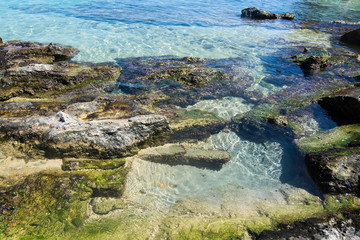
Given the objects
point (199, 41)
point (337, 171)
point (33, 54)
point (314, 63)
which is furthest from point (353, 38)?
point (33, 54)

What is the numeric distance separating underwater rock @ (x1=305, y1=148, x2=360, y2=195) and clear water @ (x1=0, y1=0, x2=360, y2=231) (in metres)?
0.40

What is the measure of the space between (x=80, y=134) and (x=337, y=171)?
18.5ft

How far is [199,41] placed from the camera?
1455 cm

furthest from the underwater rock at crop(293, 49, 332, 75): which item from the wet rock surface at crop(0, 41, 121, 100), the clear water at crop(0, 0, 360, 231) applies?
the wet rock surface at crop(0, 41, 121, 100)

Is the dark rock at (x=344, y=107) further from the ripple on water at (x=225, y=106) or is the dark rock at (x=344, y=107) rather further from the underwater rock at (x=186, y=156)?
the underwater rock at (x=186, y=156)

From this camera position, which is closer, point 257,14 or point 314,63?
point 314,63

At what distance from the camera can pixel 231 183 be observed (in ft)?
17.4

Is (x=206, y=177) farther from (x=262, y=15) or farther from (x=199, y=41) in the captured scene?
(x=262, y=15)

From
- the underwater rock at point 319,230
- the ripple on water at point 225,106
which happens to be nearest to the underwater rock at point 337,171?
the underwater rock at point 319,230

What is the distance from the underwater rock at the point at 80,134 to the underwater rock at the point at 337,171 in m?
3.94

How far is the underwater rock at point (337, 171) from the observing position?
15.5ft

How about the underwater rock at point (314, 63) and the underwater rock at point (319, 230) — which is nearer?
the underwater rock at point (319, 230)

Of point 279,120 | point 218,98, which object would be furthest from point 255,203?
point 218,98

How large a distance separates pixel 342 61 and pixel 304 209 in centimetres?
973
